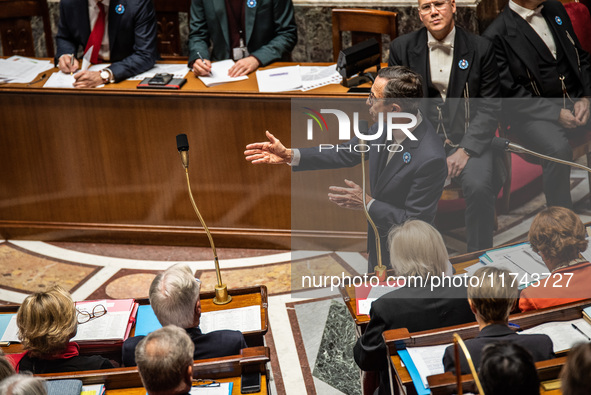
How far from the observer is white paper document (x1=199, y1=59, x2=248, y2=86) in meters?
4.34

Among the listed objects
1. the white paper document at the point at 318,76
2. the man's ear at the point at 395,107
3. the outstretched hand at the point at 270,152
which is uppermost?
the man's ear at the point at 395,107

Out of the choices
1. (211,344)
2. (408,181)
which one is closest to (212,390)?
(211,344)

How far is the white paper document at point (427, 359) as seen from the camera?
2.29 meters

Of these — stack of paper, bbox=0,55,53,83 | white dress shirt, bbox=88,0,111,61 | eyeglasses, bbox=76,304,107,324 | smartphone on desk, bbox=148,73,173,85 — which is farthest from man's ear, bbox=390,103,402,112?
stack of paper, bbox=0,55,53,83

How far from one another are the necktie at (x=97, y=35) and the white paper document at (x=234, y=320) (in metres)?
2.47

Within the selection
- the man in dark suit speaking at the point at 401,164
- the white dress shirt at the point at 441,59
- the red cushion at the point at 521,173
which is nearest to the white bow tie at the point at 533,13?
the white dress shirt at the point at 441,59

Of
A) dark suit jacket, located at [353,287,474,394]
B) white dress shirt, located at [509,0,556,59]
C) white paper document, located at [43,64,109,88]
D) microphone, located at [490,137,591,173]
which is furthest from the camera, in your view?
white paper document, located at [43,64,109,88]

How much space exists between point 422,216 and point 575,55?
1.67m

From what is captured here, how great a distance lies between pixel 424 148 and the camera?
10.6 ft

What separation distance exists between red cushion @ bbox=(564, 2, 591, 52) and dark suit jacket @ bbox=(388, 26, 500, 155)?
1030mm

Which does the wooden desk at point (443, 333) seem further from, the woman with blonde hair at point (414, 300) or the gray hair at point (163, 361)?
the gray hair at point (163, 361)

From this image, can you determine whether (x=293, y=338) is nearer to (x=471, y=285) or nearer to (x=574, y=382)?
(x=471, y=285)

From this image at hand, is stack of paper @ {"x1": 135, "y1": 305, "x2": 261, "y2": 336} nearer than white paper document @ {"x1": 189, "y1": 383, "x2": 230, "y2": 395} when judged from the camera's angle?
No

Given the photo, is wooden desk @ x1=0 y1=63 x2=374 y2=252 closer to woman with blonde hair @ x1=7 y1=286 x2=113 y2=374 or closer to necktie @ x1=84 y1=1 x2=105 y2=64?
necktie @ x1=84 y1=1 x2=105 y2=64
